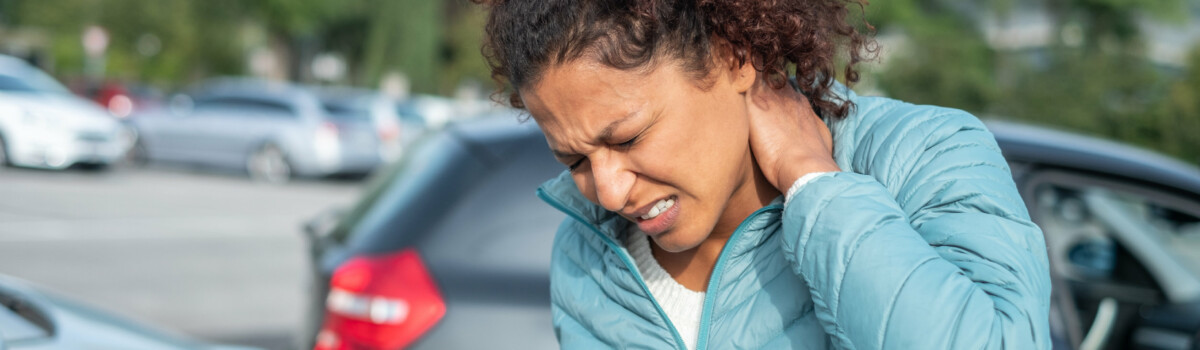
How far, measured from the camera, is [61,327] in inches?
95.2

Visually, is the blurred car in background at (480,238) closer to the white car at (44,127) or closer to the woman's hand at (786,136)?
the woman's hand at (786,136)

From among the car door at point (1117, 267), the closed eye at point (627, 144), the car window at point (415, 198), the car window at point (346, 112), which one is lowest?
the car door at point (1117, 267)

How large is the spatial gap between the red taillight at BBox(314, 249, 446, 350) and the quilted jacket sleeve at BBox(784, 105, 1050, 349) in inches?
61.6

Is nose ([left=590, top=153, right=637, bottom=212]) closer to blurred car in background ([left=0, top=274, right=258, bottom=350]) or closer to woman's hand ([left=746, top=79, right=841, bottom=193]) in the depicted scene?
woman's hand ([left=746, top=79, right=841, bottom=193])

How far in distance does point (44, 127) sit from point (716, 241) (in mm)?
14084

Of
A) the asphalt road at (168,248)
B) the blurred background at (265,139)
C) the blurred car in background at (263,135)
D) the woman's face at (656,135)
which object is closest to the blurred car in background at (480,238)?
the blurred background at (265,139)

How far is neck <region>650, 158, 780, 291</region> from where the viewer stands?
1541 millimetres

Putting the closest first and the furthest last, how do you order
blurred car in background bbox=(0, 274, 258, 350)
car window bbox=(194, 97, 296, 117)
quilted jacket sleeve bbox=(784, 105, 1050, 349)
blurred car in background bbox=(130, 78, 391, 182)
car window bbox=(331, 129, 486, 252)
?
quilted jacket sleeve bbox=(784, 105, 1050, 349) < blurred car in background bbox=(0, 274, 258, 350) < car window bbox=(331, 129, 486, 252) < blurred car in background bbox=(130, 78, 391, 182) < car window bbox=(194, 97, 296, 117)

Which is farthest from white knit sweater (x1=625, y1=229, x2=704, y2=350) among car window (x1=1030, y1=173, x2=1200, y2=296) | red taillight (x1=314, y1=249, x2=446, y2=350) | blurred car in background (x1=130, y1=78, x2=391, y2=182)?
blurred car in background (x1=130, y1=78, x2=391, y2=182)

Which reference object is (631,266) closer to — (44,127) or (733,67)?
(733,67)

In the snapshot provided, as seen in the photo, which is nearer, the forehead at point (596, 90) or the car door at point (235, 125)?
the forehead at point (596, 90)

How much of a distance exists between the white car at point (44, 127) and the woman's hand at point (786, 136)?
548 inches

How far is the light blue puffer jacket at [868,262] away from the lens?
1210 millimetres

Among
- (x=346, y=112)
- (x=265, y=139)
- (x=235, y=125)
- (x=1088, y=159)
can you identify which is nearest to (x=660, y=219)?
(x=1088, y=159)
